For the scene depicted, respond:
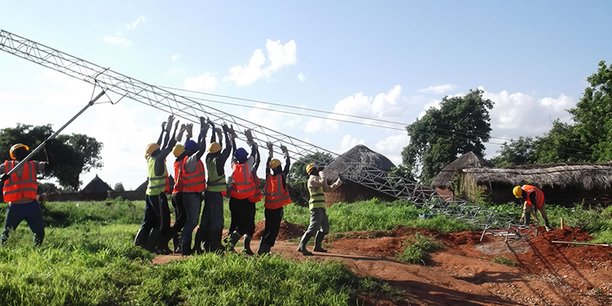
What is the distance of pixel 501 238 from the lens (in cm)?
1235

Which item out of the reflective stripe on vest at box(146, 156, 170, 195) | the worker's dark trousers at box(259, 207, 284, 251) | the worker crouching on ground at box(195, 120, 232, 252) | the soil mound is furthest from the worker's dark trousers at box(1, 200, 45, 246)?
the soil mound

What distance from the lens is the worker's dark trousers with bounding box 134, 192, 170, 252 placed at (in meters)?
7.94

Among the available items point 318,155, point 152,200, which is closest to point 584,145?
point 318,155

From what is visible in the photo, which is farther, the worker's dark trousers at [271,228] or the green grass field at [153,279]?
the worker's dark trousers at [271,228]

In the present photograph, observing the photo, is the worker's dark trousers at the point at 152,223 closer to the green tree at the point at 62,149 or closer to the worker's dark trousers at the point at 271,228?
the worker's dark trousers at the point at 271,228

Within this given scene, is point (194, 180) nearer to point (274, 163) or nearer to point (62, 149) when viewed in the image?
point (274, 163)

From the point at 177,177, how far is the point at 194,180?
440 mm

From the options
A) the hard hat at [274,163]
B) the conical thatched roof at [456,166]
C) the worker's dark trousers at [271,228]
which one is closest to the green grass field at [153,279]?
the worker's dark trousers at [271,228]

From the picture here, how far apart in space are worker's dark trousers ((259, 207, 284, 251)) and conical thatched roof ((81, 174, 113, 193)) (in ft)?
113

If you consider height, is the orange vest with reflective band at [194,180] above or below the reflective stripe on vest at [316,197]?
above

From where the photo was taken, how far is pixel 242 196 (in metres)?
8.42

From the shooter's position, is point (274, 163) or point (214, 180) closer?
point (214, 180)

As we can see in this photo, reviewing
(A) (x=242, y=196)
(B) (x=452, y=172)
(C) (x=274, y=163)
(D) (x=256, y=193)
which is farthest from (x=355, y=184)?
(A) (x=242, y=196)

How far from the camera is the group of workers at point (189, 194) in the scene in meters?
7.73
